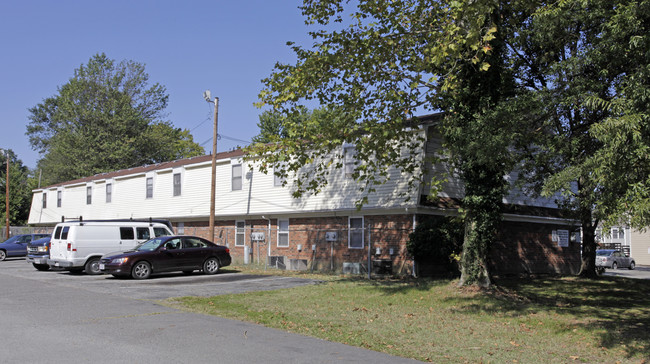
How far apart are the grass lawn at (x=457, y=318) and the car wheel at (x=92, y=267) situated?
349 inches

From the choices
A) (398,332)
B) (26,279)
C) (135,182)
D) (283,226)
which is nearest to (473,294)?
(398,332)

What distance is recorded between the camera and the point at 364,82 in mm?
14469

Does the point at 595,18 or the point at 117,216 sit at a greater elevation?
the point at 595,18

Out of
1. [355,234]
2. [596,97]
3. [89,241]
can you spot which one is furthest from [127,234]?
[596,97]

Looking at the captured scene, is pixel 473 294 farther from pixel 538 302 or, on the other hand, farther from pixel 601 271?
pixel 601 271

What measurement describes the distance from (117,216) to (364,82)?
2632 cm

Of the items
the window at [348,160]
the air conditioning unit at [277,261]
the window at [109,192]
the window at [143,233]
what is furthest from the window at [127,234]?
the window at [109,192]

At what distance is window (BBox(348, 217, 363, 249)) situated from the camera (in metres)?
21.4

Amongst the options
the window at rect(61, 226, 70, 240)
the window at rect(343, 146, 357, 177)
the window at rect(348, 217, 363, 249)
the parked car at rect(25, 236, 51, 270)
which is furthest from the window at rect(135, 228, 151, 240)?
the window at rect(343, 146, 357, 177)

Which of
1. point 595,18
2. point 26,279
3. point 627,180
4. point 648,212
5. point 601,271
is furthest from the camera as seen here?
point 601,271

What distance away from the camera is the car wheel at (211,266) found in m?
20.1

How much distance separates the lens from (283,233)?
25.0m

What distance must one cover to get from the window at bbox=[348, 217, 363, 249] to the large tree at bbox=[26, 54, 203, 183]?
3599cm

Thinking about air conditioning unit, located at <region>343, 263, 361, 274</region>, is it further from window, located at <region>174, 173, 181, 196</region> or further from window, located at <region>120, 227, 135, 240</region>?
window, located at <region>174, 173, 181, 196</region>
